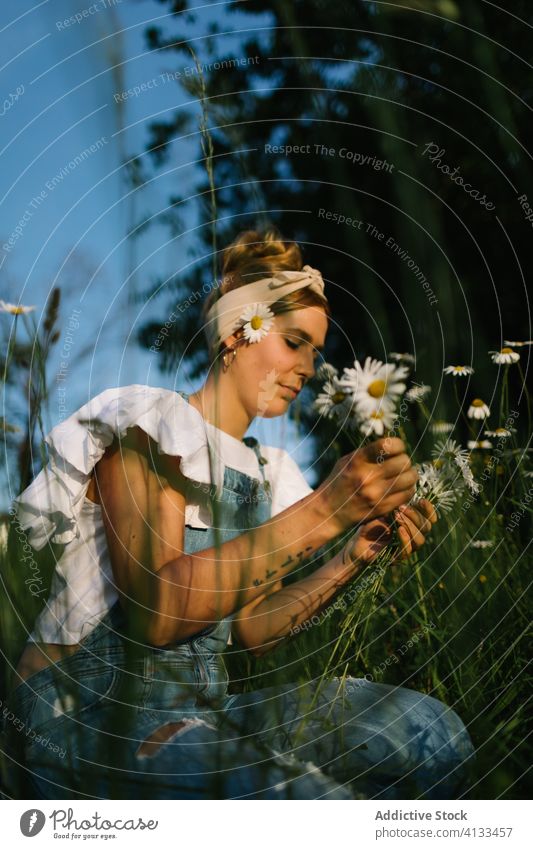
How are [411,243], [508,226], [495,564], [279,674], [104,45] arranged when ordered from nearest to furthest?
[104,45], [411,243], [279,674], [495,564], [508,226]

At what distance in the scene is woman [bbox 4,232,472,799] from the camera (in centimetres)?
74

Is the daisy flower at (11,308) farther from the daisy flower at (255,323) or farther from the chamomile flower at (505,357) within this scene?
the chamomile flower at (505,357)

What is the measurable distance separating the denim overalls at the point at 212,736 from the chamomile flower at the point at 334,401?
0.28 m

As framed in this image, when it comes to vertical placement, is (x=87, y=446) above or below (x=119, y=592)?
above

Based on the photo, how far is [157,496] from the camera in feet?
2.79

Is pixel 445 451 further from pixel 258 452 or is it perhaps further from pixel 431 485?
pixel 258 452

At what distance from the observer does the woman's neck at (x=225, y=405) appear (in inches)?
36.7

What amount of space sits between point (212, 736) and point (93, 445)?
0.31 metres

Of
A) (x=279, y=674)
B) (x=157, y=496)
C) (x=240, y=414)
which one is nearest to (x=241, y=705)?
(x=279, y=674)

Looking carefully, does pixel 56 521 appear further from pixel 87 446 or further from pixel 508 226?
pixel 508 226

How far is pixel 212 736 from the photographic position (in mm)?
740

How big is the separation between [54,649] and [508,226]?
118 cm

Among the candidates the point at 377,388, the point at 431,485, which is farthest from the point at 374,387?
the point at 431,485

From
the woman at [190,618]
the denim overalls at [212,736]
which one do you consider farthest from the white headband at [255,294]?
the denim overalls at [212,736]
